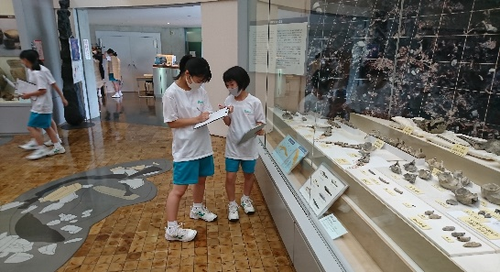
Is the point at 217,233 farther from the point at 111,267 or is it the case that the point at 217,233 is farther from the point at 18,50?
the point at 18,50

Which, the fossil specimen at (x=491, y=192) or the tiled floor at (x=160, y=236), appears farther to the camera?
the tiled floor at (x=160, y=236)

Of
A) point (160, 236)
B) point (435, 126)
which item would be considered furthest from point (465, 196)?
point (160, 236)

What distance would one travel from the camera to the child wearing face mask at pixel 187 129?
2.18 metres

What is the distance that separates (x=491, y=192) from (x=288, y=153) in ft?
5.30

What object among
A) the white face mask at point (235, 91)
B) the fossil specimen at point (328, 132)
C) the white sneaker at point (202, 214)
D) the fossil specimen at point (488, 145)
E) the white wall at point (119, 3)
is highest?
the white wall at point (119, 3)

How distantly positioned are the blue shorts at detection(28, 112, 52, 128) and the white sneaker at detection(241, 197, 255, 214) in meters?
3.14

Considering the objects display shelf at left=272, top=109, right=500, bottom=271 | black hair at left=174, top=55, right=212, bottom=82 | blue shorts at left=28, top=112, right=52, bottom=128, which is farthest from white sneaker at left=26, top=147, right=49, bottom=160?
display shelf at left=272, top=109, right=500, bottom=271

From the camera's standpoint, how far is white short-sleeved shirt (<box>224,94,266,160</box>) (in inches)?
104

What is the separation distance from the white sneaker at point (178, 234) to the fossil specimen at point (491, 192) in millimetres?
1953

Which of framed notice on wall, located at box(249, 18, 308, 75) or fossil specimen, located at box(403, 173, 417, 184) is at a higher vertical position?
A: framed notice on wall, located at box(249, 18, 308, 75)

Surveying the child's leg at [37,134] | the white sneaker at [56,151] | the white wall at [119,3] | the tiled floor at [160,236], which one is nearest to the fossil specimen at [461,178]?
the tiled floor at [160,236]

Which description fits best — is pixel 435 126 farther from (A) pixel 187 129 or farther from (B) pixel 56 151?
(B) pixel 56 151

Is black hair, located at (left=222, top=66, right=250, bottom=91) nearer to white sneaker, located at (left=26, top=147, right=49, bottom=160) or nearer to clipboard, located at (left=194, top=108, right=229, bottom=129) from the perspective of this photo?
clipboard, located at (left=194, top=108, right=229, bottom=129)

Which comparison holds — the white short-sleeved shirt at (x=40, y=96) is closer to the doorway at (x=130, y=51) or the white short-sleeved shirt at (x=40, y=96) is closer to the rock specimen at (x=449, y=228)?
the rock specimen at (x=449, y=228)
